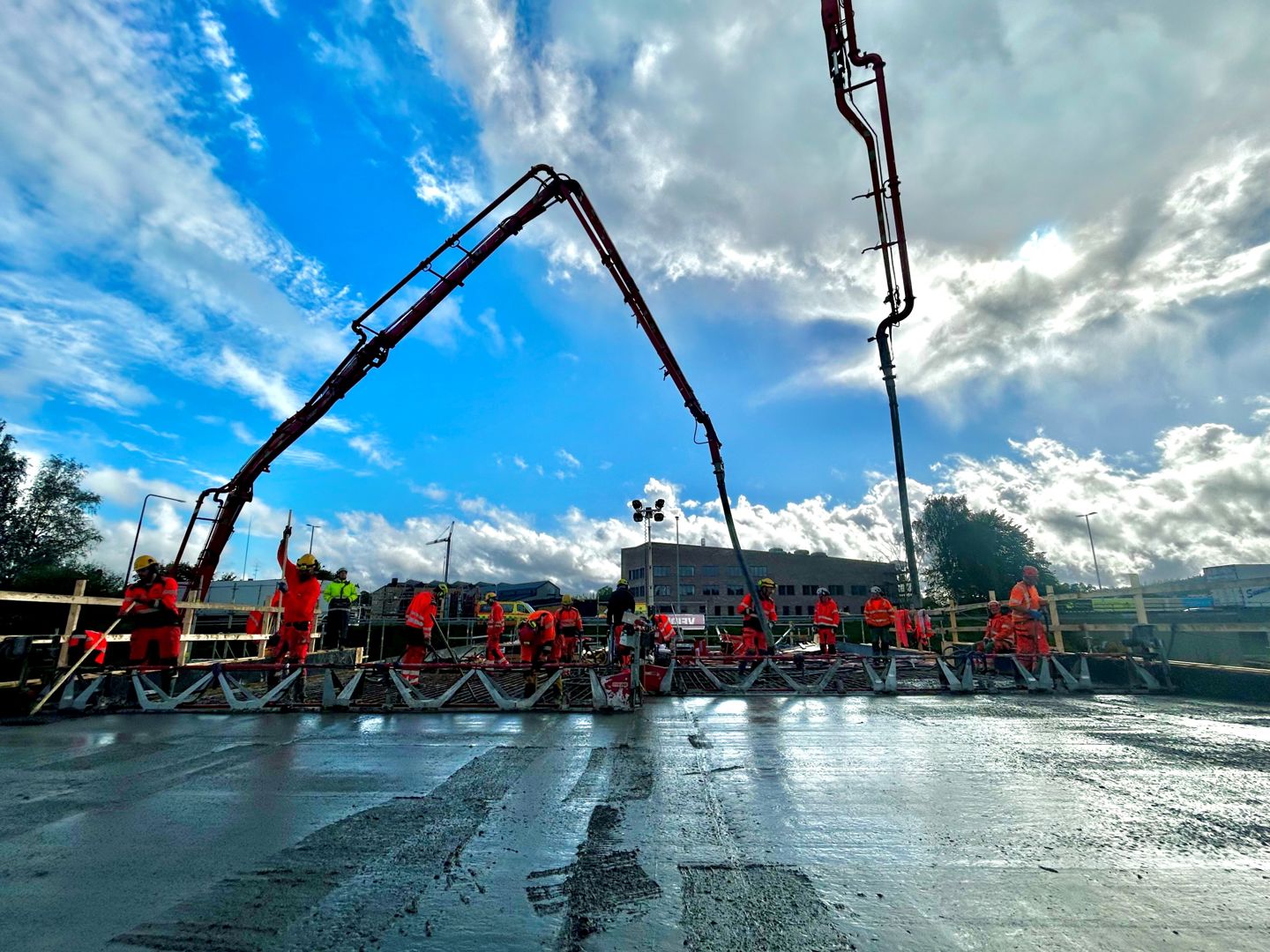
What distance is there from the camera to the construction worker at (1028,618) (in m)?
10.8

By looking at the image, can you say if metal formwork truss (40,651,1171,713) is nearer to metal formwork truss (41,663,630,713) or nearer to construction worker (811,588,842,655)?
metal formwork truss (41,663,630,713)

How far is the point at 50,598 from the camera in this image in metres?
8.24

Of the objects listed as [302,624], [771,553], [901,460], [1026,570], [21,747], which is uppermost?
[771,553]

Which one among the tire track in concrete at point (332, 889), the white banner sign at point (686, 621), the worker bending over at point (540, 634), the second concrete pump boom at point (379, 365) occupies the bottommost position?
the tire track in concrete at point (332, 889)

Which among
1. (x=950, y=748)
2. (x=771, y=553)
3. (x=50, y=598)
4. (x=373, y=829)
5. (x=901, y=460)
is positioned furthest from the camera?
(x=771, y=553)

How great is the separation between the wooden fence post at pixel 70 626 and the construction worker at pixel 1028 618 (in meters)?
13.9

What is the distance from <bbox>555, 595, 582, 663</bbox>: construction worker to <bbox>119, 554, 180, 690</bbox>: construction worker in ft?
18.8

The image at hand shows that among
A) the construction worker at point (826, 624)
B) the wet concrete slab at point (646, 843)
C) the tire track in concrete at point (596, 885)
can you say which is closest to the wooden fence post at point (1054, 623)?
the construction worker at point (826, 624)

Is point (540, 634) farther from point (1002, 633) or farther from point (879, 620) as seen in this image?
point (1002, 633)

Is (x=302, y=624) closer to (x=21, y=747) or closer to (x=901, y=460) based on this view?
(x=21, y=747)

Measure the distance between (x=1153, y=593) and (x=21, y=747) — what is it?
14.8 meters

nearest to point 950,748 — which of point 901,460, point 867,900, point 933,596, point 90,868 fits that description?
point 867,900

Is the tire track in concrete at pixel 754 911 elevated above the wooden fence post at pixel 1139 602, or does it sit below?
below

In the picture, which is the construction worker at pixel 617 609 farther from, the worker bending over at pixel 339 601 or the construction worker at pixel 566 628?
the worker bending over at pixel 339 601
